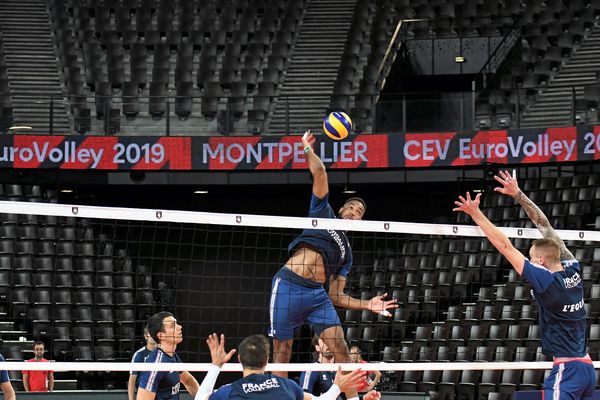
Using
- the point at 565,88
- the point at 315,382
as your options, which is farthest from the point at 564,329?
the point at 565,88

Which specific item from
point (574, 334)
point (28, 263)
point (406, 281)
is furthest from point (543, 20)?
point (574, 334)

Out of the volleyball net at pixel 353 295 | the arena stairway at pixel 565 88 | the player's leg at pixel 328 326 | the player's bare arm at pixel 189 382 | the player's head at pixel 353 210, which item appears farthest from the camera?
A: the arena stairway at pixel 565 88

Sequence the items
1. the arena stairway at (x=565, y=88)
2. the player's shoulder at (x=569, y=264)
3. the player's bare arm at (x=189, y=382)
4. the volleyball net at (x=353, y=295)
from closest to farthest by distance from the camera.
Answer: the player's shoulder at (x=569, y=264)
the player's bare arm at (x=189, y=382)
the volleyball net at (x=353, y=295)
the arena stairway at (x=565, y=88)

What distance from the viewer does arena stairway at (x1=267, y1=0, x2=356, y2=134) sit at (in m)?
26.8

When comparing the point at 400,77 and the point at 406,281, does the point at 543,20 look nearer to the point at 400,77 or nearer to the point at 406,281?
the point at 400,77

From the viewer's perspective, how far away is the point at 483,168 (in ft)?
74.3

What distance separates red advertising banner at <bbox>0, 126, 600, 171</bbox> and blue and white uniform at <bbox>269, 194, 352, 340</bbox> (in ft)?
40.9

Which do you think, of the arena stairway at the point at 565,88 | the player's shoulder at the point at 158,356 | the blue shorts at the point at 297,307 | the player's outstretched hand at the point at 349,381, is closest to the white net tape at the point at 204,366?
the blue shorts at the point at 297,307

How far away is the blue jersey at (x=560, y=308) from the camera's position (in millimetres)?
8195

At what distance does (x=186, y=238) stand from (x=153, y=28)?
20.4 ft

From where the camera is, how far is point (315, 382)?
1044cm

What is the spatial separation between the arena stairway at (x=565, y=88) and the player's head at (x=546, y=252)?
47.0ft

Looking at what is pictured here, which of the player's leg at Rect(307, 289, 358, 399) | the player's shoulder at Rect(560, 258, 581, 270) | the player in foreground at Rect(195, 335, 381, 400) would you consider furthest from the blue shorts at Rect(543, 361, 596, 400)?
the player in foreground at Rect(195, 335, 381, 400)

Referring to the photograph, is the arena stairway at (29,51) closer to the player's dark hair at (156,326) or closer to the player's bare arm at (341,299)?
the player's dark hair at (156,326)
